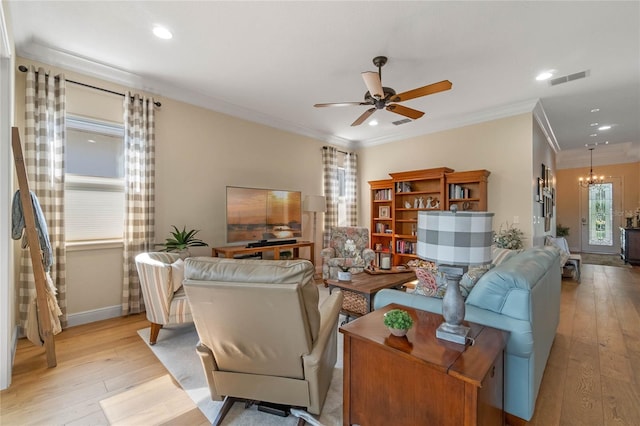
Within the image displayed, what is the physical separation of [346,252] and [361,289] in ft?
6.61

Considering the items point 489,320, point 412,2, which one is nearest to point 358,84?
point 412,2

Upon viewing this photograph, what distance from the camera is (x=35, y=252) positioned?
7.32ft

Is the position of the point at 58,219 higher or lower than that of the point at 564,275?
higher

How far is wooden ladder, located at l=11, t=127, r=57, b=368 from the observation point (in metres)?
2.15

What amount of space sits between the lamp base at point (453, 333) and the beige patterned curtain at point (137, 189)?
3.48 m

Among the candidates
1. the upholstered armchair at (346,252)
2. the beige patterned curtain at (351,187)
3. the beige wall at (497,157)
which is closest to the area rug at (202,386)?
the upholstered armchair at (346,252)

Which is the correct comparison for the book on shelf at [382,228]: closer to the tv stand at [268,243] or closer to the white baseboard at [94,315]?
the tv stand at [268,243]

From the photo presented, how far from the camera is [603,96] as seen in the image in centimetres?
410

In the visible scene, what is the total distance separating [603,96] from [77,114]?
697 centimetres

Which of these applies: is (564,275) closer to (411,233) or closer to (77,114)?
(411,233)

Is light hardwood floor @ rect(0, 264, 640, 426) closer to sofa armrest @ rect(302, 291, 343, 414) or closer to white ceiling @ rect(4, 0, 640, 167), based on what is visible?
sofa armrest @ rect(302, 291, 343, 414)

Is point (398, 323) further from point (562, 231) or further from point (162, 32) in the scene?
point (562, 231)

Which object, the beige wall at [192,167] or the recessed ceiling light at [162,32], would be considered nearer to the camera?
the recessed ceiling light at [162,32]

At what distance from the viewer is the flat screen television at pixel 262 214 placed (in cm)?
440
